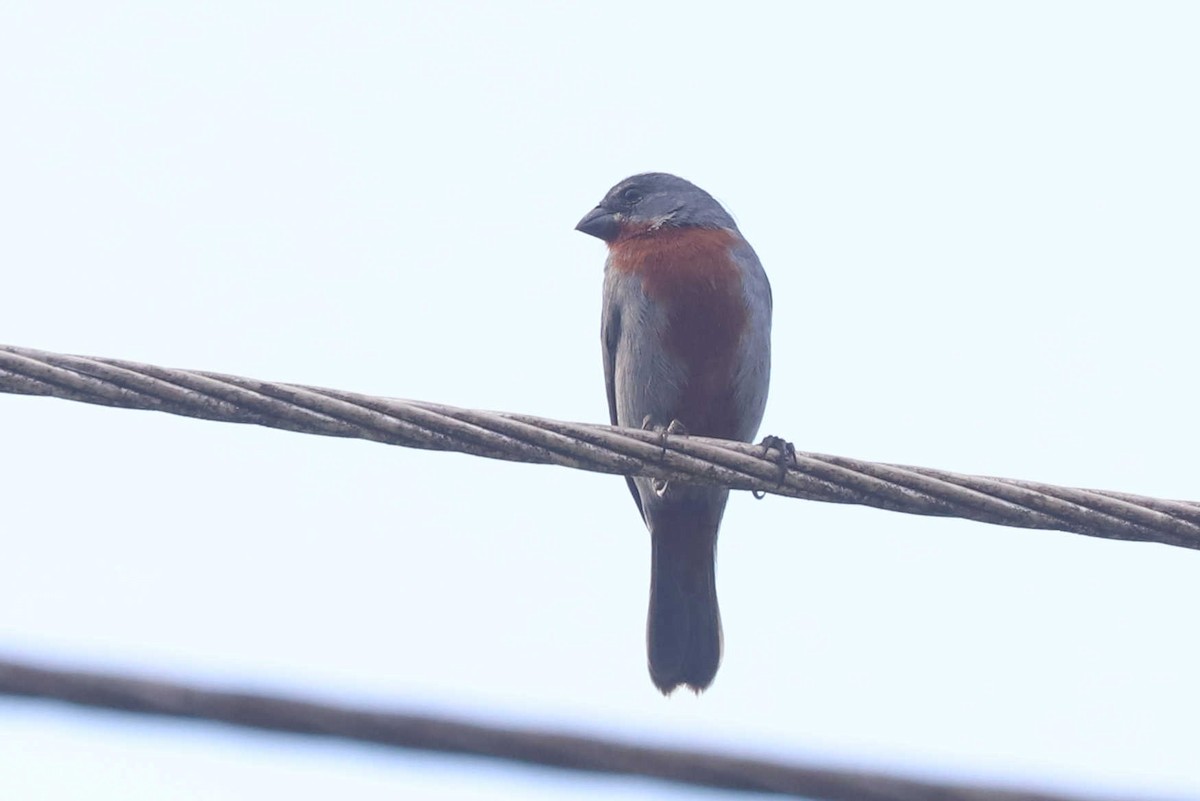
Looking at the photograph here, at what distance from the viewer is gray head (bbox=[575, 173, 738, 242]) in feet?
24.7

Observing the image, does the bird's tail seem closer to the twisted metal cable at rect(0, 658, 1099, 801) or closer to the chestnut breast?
the chestnut breast

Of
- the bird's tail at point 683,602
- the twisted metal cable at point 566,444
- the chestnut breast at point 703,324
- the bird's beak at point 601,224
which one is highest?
the bird's beak at point 601,224

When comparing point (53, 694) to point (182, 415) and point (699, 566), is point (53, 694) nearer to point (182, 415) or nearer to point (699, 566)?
point (182, 415)

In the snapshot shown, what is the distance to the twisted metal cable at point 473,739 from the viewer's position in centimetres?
161

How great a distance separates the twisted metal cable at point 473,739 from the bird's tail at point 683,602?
5.33m

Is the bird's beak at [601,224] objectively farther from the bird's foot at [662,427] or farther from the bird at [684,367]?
the bird's foot at [662,427]

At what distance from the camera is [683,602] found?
7.24 m

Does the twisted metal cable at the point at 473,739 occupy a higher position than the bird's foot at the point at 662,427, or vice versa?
the bird's foot at the point at 662,427

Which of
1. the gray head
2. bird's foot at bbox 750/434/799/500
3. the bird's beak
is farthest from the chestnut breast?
bird's foot at bbox 750/434/799/500

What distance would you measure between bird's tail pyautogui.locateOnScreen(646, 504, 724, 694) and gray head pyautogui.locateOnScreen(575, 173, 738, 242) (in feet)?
4.69

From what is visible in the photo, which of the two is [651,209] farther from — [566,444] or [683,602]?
[566,444]

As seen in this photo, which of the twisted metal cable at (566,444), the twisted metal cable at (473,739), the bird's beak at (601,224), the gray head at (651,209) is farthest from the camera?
the bird's beak at (601,224)

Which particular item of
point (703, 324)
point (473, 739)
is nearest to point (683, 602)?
point (703, 324)

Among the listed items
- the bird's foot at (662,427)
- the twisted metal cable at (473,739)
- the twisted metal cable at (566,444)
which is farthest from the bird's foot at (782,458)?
the twisted metal cable at (473,739)
